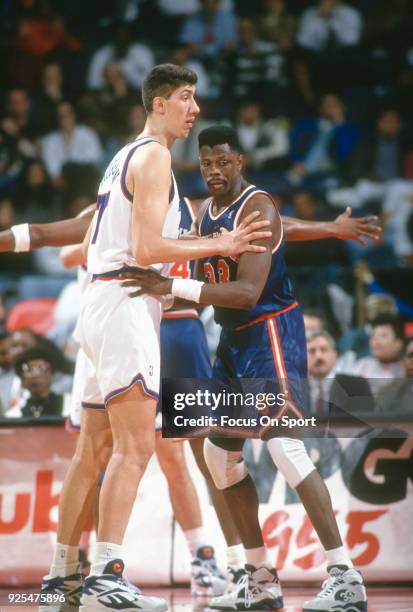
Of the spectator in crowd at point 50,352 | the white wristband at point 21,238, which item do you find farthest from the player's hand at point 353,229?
the spectator in crowd at point 50,352

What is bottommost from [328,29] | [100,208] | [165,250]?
[165,250]

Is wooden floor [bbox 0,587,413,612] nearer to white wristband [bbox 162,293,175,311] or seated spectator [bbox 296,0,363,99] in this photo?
white wristband [bbox 162,293,175,311]

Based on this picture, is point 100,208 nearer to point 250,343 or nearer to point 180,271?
point 250,343

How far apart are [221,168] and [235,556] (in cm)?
209

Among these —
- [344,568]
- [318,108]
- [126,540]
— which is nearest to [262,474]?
[126,540]

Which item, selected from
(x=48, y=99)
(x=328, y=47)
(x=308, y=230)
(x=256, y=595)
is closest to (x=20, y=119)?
(x=48, y=99)

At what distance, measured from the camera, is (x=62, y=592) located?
14.3 feet

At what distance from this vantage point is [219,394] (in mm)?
4707

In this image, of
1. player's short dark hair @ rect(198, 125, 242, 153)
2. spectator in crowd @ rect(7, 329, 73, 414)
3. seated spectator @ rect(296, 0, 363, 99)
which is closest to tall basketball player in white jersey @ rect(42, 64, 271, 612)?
player's short dark hair @ rect(198, 125, 242, 153)

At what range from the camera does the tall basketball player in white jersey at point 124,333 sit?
408 cm

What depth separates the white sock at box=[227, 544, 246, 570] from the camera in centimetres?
507

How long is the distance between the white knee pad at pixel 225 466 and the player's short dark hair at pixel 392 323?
3.14 meters

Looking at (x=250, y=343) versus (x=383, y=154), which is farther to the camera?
(x=383, y=154)

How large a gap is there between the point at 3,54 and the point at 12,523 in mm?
8684
